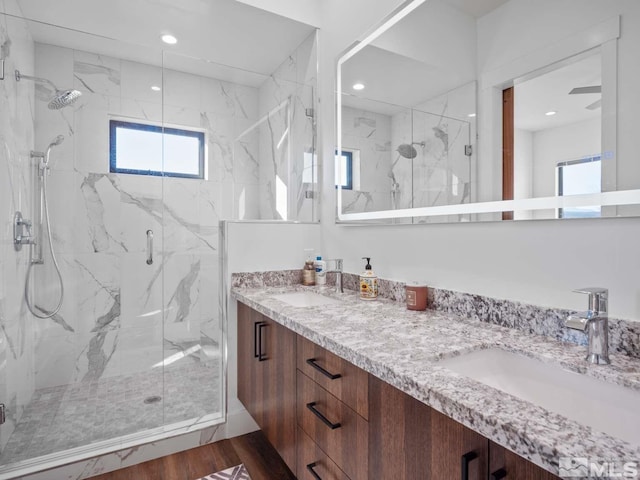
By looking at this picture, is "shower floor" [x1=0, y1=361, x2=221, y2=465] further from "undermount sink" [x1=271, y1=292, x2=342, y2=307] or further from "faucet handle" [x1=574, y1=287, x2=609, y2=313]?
"faucet handle" [x1=574, y1=287, x2=609, y2=313]

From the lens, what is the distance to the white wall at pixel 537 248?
899mm

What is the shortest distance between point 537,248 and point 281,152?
5.44 ft

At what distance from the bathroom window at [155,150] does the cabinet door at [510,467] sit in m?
1.95

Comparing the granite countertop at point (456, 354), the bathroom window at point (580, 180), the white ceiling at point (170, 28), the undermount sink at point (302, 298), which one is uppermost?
the white ceiling at point (170, 28)

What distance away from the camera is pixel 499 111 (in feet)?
3.94

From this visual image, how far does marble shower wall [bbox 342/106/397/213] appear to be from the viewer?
1.76 meters

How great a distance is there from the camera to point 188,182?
2.08 m

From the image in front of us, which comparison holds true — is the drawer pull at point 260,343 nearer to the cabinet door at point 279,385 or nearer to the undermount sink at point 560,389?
the cabinet door at point 279,385

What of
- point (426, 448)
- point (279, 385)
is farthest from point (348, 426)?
point (279, 385)

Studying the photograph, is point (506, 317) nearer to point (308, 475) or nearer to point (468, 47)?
point (308, 475)

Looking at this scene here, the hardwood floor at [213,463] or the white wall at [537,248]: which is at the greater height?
the white wall at [537,248]

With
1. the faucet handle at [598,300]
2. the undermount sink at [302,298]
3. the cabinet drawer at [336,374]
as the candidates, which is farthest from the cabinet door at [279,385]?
the faucet handle at [598,300]

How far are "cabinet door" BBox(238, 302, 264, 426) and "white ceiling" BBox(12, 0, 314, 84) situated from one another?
1.47m

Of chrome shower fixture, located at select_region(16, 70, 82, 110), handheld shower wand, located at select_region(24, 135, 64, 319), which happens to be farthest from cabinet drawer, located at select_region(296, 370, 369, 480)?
chrome shower fixture, located at select_region(16, 70, 82, 110)
